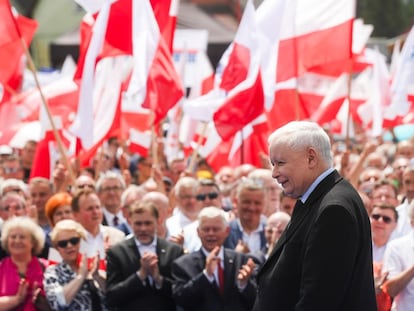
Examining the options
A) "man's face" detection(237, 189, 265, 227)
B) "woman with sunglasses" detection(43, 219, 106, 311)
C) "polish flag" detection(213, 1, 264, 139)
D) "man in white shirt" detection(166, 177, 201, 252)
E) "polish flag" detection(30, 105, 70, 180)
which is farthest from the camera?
"polish flag" detection(30, 105, 70, 180)

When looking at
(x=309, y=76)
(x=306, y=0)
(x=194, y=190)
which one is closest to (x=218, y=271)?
(x=194, y=190)

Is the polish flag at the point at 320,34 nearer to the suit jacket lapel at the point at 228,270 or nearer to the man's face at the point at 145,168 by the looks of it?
the man's face at the point at 145,168

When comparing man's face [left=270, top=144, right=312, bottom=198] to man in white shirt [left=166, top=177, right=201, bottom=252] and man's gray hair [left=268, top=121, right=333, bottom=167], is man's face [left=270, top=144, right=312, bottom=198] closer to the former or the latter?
man's gray hair [left=268, top=121, right=333, bottom=167]

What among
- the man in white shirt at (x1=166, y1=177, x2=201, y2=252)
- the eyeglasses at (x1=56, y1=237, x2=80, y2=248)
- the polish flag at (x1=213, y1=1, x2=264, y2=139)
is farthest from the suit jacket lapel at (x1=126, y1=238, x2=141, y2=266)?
the polish flag at (x1=213, y1=1, x2=264, y2=139)

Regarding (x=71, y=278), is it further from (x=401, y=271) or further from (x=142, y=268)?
(x=401, y=271)

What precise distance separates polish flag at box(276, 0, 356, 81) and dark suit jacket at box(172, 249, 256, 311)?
13.3 ft

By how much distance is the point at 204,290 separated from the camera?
8805mm

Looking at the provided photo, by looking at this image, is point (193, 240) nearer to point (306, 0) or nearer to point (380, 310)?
point (380, 310)

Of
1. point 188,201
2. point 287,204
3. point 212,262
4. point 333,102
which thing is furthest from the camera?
point 333,102

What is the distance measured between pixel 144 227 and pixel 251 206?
4.77 ft

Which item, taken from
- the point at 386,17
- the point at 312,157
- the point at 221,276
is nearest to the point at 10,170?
the point at 221,276

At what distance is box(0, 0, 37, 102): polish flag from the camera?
40.4ft

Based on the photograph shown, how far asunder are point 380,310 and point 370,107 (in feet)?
29.7

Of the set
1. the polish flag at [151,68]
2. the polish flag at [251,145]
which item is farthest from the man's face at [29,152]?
the polish flag at [151,68]
